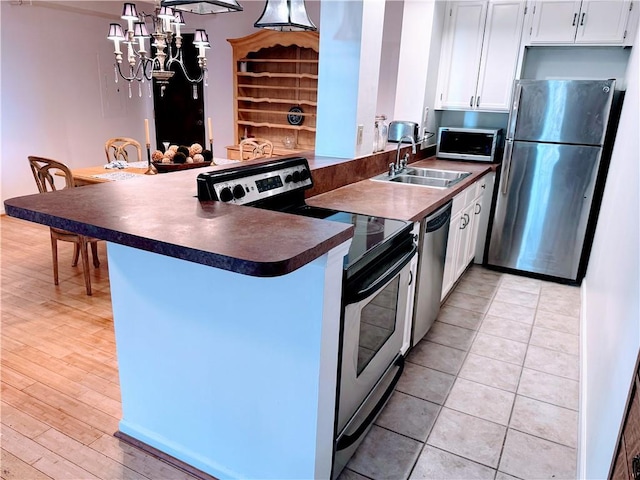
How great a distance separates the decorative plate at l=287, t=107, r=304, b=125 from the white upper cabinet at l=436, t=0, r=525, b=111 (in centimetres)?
196

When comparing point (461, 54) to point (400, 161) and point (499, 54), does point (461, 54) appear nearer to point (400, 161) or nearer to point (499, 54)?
point (499, 54)

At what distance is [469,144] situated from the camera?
3971mm

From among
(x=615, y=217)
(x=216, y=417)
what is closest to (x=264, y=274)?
(x=216, y=417)

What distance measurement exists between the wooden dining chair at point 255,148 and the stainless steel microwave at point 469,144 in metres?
1.72

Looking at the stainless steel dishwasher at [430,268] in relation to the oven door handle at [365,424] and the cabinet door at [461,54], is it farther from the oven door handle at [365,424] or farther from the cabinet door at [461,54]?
the cabinet door at [461,54]

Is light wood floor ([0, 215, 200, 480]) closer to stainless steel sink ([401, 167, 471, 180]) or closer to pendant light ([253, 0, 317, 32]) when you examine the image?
pendant light ([253, 0, 317, 32])

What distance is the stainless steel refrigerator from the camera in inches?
133

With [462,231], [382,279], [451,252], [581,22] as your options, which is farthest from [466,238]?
[382,279]

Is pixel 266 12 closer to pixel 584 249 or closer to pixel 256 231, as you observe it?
pixel 256 231

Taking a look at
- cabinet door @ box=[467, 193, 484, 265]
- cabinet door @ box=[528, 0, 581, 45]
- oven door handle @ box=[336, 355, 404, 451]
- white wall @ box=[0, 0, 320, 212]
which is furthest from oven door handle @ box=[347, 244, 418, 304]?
white wall @ box=[0, 0, 320, 212]

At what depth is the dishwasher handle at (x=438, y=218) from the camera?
93.3 inches

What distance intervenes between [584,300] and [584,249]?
22.6 inches

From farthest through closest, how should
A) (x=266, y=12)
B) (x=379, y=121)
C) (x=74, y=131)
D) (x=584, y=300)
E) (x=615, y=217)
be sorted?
(x=74, y=131) → (x=584, y=300) → (x=379, y=121) → (x=615, y=217) → (x=266, y=12)

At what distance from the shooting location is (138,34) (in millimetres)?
3158
